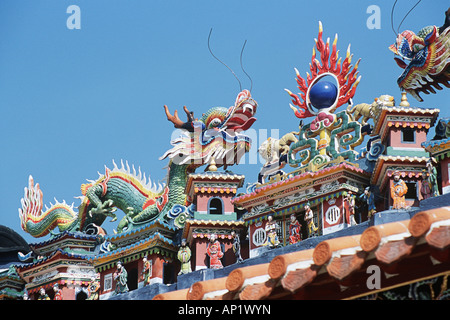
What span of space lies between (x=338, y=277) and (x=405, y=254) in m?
1.41

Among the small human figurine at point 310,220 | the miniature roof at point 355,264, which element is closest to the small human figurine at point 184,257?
the small human figurine at point 310,220

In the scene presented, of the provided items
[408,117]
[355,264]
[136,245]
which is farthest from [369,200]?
[355,264]

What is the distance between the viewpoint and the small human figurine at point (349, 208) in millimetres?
27964

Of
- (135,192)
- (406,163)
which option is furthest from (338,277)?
(135,192)

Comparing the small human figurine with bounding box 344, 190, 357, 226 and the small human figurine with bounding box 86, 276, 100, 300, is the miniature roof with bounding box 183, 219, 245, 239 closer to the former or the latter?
the small human figurine with bounding box 344, 190, 357, 226

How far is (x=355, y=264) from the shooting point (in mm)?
16641

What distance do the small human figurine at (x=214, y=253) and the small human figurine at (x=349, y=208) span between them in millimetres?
4709

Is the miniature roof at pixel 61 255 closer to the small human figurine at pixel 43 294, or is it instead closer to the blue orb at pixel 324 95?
the small human figurine at pixel 43 294

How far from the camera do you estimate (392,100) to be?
29.3m

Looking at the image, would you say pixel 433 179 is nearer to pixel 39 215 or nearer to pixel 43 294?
pixel 43 294

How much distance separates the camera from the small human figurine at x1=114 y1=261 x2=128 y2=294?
32.7m

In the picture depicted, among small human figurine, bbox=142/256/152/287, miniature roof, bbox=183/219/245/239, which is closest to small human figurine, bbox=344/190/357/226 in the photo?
miniature roof, bbox=183/219/245/239

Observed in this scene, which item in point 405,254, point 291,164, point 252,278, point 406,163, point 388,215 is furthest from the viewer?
point 291,164
